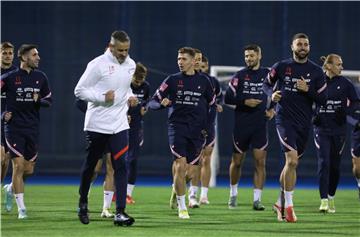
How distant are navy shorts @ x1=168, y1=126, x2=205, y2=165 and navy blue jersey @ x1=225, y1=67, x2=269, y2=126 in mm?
1591

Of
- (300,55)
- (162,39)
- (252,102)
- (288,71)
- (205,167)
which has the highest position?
(162,39)

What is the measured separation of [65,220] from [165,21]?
40.1 feet

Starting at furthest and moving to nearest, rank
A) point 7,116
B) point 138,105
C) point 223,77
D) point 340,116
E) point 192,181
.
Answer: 1. point 223,77
2. point 138,105
3. point 192,181
4. point 340,116
5. point 7,116

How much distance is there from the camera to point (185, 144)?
975 cm

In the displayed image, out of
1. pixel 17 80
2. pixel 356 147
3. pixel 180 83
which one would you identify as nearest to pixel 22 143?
pixel 17 80

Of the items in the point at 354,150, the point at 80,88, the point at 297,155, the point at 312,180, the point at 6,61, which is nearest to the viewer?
the point at 80,88

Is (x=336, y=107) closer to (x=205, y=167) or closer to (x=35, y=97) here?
(x=205, y=167)

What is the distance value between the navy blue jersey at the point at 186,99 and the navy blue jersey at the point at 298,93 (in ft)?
3.52

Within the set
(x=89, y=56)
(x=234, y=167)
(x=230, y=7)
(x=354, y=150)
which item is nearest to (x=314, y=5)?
(x=230, y=7)

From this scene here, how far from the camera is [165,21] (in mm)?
20969

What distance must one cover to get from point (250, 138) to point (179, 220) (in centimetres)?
249

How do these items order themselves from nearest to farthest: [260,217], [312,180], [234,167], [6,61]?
[260,217], [6,61], [234,167], [312,180]

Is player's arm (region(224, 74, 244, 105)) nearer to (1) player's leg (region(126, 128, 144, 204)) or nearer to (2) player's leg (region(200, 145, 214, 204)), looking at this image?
(2) player's leg (region(200, 145, 214, 204))

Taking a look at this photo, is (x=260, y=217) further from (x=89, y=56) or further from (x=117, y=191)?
(x=89, y=56)
